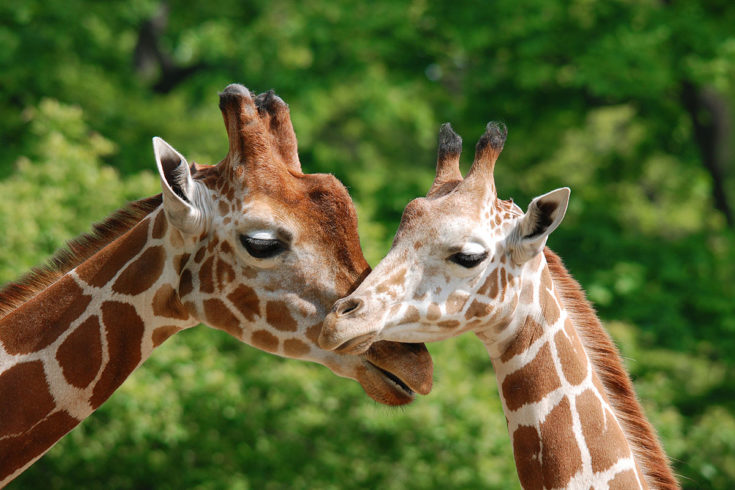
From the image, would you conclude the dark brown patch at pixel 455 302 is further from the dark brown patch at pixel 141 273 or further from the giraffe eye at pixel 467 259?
the dark brown patch at pixel 141 273

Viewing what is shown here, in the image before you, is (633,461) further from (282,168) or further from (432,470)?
(432,470)

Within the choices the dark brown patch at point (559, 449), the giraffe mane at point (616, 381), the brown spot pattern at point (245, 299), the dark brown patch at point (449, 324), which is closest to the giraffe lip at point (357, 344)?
the dark brown patch at point (449, 324)

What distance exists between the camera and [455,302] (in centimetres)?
402

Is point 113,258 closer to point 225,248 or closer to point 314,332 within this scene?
point 225,248

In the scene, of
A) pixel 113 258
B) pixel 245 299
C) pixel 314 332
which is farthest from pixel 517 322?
pixel 113 258

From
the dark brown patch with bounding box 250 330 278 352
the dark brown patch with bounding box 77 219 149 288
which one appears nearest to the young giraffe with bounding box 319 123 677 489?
the dark brown patch with bounding box 250 330 278 352

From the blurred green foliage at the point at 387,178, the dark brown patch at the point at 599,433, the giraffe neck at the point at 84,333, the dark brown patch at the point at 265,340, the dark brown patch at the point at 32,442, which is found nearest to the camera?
the dark brown patch at the point at 32,442

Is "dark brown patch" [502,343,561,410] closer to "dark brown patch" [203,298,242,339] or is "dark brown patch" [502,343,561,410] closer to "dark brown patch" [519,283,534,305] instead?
"dark brown patch" [519,283,534,305]

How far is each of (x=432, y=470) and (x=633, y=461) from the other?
24.5 feet

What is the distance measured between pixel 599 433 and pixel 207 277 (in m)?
2.06

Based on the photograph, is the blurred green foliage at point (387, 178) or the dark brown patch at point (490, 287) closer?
the dark brown patch at point (490, 287)

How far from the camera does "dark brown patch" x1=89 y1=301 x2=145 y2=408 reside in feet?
13.0

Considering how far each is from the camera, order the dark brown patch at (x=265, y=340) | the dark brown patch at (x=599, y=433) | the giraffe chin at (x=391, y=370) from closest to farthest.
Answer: the dark brown patch at (x=599, y=433) → the giraffe chin at (x=391, y=370) → the dark brown patch at (x=265, y=340)

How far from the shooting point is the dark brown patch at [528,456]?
394 cm
